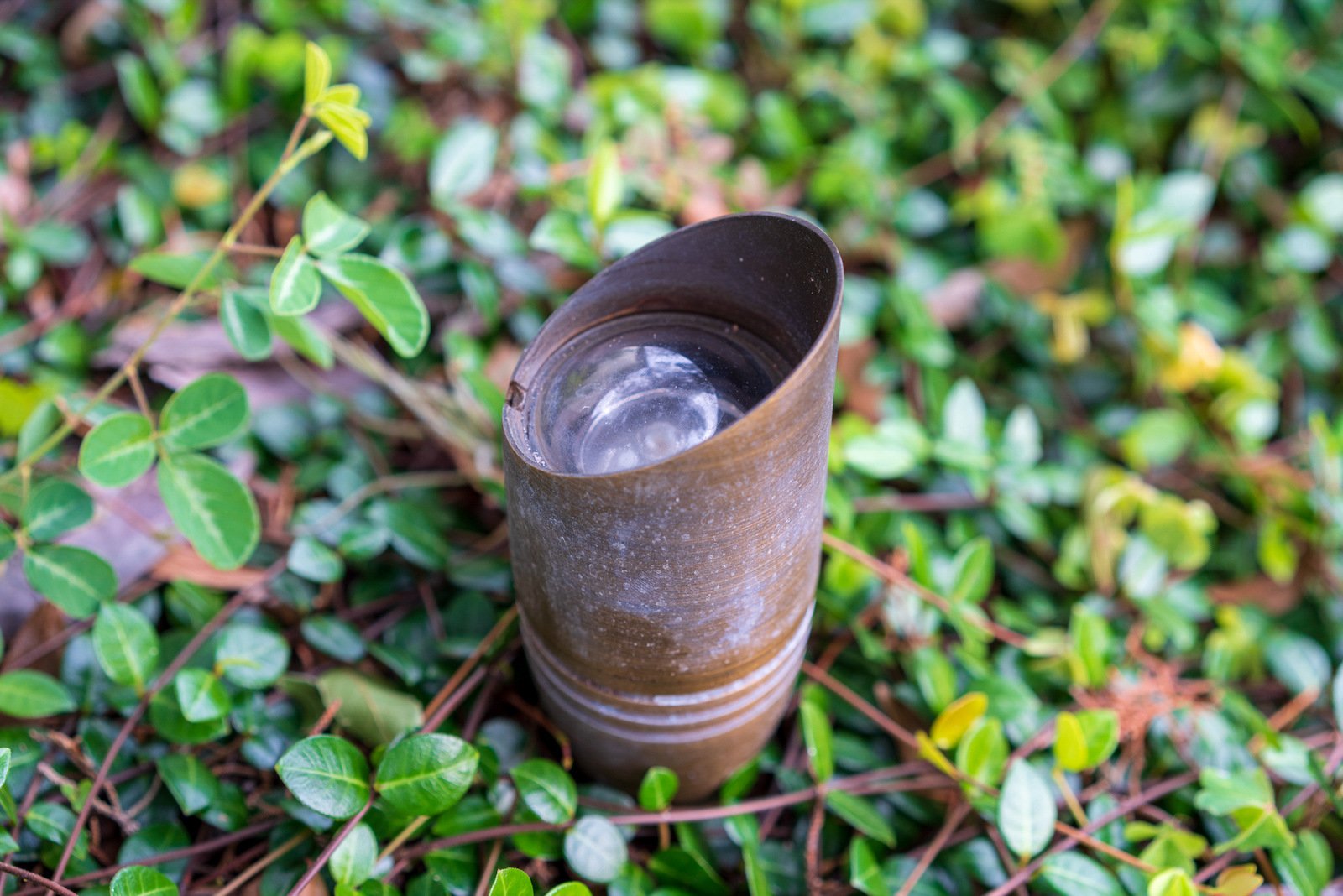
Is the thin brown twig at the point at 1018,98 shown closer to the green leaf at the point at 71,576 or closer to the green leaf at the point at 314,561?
the green leaf at the point at 314,561

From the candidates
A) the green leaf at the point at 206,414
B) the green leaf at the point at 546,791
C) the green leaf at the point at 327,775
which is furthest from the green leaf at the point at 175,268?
the green leaf at the point at 546,791

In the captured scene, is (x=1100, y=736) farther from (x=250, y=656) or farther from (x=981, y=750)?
(x=250, y=656)

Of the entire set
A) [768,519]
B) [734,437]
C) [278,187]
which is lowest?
[278,187]

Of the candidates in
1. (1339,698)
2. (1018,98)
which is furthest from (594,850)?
(1018,98)

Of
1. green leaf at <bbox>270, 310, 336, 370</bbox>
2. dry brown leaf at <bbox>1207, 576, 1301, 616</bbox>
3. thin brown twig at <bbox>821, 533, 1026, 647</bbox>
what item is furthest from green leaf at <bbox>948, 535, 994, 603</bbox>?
green leaf at <bbox>270, 310, 336, 370</bbox>

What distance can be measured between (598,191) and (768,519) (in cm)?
67

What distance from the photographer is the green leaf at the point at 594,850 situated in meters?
1.14

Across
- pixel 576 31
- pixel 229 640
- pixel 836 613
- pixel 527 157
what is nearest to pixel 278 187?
pixel 527 157

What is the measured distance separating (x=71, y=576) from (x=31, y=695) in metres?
0.14

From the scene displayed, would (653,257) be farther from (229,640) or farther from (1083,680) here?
(1083,680)

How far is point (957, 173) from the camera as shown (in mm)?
1995

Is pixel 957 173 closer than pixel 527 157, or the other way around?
pixel 527 157

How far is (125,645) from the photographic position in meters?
1.20

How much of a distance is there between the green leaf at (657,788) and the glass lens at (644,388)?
0.37 meters
